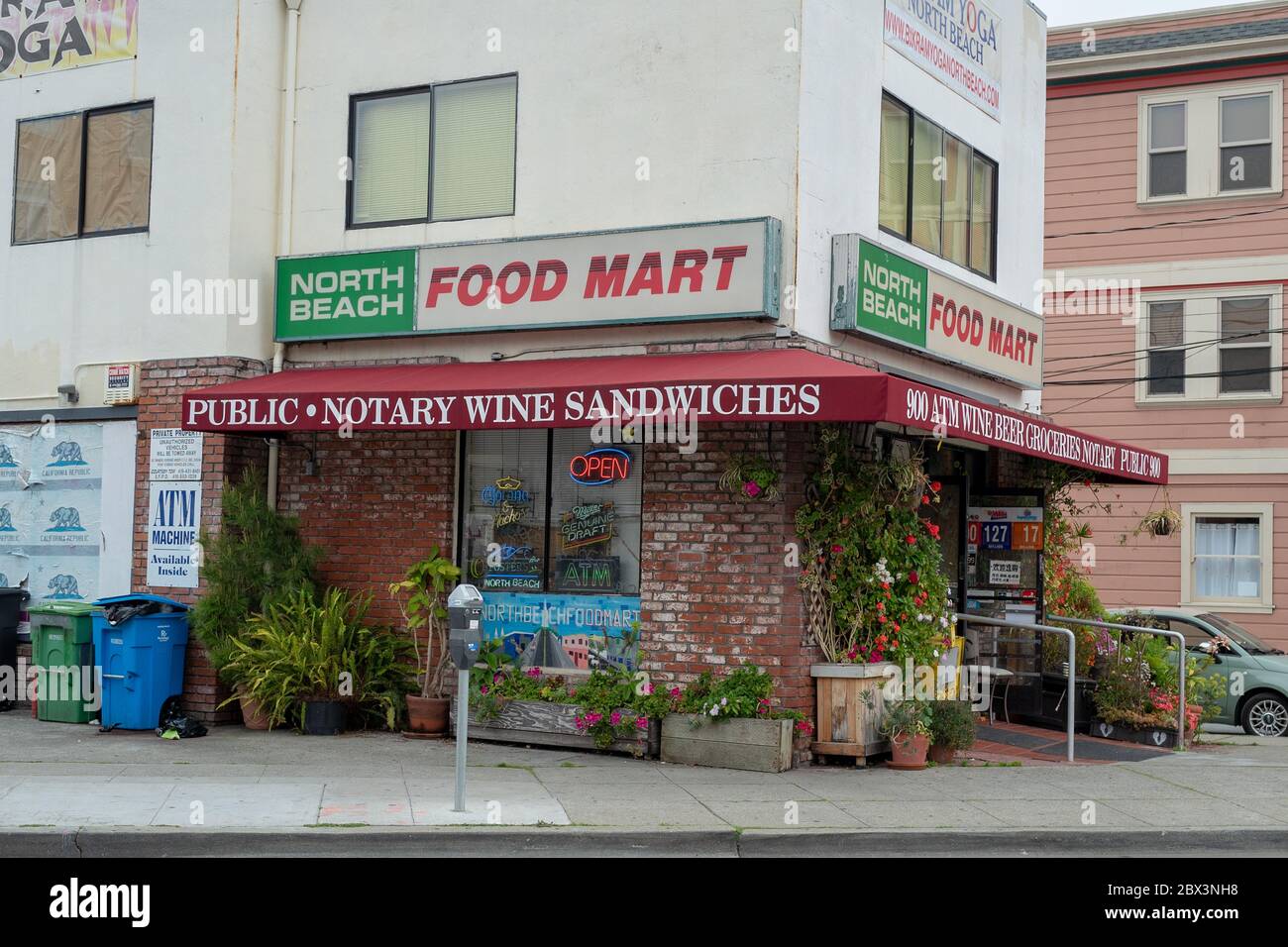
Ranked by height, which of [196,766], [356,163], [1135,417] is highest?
[356,163]

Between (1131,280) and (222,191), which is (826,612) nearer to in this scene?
(222,191)

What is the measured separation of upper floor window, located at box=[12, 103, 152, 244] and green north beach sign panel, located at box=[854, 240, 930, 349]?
22.2 ft

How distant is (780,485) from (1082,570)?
1233 cm

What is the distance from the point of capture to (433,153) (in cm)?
1310

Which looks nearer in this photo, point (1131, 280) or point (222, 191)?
point (222, 191)

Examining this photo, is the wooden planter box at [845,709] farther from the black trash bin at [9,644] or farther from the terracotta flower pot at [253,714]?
the black trash bin at [9,644]

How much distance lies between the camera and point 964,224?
1412 centimetres

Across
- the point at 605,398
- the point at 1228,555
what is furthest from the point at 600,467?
the point at 1228,555

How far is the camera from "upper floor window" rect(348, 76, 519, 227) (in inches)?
503

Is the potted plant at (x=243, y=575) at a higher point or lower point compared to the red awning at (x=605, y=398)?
lower

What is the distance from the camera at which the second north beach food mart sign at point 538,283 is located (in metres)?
11.4

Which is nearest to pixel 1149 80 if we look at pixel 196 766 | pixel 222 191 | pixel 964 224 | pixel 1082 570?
pixel 1082 570

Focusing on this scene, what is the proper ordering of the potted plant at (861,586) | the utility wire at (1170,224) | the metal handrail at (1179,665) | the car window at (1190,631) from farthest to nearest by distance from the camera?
the utility wire at (1170,224) → the car window at (1190,631) → the metal handrail at (1179,665) → the potted plant at (861,586)

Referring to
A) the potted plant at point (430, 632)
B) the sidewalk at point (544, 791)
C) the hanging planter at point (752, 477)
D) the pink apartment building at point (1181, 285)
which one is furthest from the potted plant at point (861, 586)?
the pink apartment building at point (1181, 285)
